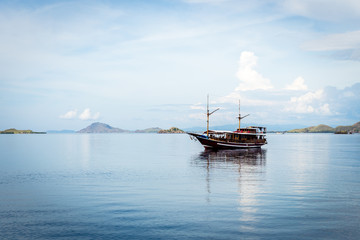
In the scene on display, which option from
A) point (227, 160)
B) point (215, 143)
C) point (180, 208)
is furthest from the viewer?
point (215, 143)

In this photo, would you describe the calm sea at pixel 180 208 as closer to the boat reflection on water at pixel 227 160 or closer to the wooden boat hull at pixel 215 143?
the boat reflection on water at pixel 227 160

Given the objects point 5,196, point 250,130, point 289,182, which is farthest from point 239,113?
point 5,196

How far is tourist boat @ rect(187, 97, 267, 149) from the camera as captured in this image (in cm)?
10488

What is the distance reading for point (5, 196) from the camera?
2984 centimetres

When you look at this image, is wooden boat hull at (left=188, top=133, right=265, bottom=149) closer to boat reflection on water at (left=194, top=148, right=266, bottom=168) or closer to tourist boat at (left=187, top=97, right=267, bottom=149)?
tourist boat at (left=187, top=97, right=267, bottom=149)

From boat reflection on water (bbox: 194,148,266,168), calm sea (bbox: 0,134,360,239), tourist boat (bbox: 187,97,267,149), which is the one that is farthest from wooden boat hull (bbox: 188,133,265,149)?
calm sea (bbox: 0,134,360,239)

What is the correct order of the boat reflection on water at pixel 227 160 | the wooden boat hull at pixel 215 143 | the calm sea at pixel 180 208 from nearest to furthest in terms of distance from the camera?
the calm sea at pixel 180 208, the boat reflection on water at pixel 227 160, the wooden boat hull at pixel 215 143

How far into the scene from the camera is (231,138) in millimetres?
108250

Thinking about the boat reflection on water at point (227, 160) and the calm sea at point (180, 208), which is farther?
the boat reflection on water at point (227, 160)

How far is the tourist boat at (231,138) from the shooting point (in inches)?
4129

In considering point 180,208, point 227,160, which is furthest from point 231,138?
point 180,208

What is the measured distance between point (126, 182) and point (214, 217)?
18661 mm

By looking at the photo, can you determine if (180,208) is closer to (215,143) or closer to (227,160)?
(227,160)

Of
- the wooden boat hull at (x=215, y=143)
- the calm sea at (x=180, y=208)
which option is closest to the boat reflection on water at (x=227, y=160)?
the calm sea at (x=180, y=208)
